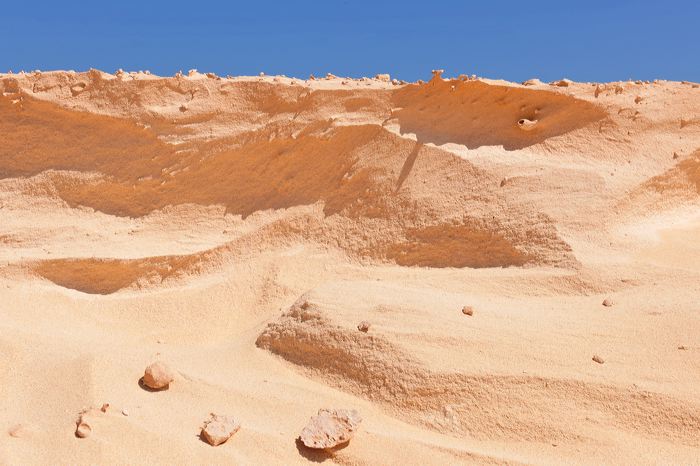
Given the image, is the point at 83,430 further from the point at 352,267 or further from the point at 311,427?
the point at 352,267

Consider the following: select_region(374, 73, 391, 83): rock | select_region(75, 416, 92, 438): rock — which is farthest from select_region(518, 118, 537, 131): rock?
select_region(75, 416, 92, 438): rock

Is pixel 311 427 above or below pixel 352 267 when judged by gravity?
below

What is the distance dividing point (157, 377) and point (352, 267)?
173cm

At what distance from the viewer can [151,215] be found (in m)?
4.79

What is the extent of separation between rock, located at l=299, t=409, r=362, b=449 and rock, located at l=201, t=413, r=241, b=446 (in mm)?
273

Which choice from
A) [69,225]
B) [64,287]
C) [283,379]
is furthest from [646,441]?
[69,225]

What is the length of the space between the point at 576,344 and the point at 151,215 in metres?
3.43

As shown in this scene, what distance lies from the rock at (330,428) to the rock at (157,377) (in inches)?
29.5

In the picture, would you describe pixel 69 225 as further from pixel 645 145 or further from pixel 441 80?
pixel 645 145

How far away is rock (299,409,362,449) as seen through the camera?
221cm

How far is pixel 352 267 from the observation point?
4.06 m

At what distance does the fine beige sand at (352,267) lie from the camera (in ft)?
7.74

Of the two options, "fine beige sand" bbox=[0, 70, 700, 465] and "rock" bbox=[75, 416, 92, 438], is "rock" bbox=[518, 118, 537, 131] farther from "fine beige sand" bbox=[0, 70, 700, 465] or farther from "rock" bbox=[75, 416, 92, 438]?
"rock" bbox=[75, 416, 92, 438]

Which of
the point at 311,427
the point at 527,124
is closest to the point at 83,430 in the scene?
the point at 311,427
